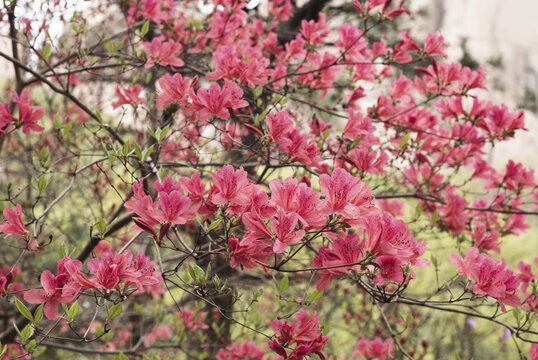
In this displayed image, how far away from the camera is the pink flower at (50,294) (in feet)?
3.31

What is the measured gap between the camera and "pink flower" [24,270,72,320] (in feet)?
3.31

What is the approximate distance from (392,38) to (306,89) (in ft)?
8.24

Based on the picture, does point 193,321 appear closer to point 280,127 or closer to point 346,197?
point 280,127

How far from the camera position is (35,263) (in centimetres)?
271

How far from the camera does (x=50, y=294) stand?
1.02 meters

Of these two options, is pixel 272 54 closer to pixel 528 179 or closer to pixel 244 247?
pixel 528 179

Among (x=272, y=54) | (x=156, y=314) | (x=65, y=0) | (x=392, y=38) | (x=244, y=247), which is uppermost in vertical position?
(x=392, y=38)

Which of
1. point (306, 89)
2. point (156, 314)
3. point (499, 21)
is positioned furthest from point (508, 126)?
point (499, 21)

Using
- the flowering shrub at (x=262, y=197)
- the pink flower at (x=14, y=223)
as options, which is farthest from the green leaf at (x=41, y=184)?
the pink flower at (x=14, y=223)

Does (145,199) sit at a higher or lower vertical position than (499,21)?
lower

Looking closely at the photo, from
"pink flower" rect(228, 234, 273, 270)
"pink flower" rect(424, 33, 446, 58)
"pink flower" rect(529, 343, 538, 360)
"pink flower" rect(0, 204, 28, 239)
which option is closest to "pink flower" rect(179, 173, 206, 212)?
"pink flower" rect(228, 234, 273, 270)

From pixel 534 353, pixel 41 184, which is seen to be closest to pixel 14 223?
pixel 41 184

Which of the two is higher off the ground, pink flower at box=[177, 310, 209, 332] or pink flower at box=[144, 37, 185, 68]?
pink flower at box=[144, 37, 185, 68]

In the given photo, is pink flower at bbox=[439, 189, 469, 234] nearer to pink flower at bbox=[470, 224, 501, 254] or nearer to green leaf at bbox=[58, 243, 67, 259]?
pink flower at bbox=[470, 224, 501, 254]
